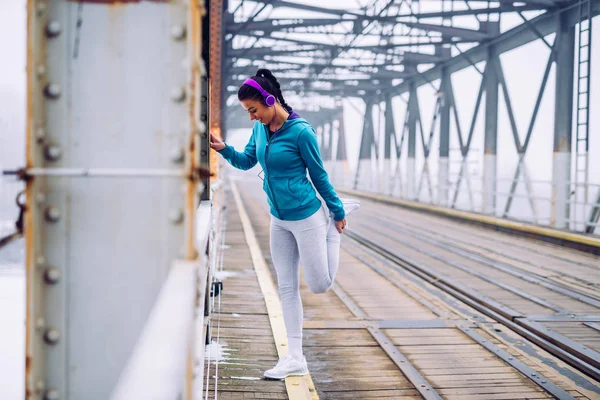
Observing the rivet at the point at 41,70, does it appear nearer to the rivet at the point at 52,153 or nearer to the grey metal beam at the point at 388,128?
the rivet at the point at 52,153

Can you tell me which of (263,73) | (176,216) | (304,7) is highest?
(304,7)

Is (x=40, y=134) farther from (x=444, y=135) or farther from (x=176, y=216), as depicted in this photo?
(x=444, y=135)

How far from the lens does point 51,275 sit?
1646mm

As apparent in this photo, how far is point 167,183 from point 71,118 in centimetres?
29

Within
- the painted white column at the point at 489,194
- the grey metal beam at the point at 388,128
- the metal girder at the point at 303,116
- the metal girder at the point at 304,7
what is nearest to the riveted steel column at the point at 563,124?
the painted white column at the point at 489,194

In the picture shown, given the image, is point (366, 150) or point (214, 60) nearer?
point (214, 60)

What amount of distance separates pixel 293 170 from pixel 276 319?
2008 mm

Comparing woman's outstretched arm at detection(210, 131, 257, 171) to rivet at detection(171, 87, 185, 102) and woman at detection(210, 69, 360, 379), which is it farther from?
rivet at detection(171, 87, 185, 102)

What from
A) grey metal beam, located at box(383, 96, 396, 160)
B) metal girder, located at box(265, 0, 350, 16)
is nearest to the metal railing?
grey metal beam, located at box(383, 96, 396, 160)

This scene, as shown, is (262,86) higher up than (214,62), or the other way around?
(214,62)

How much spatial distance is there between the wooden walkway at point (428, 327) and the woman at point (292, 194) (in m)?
0.62

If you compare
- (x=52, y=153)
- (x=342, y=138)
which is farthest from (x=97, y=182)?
(x=342, y=138)

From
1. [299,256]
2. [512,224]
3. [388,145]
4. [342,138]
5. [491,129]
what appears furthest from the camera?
[342,138]

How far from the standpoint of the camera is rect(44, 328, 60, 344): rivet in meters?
1.66
